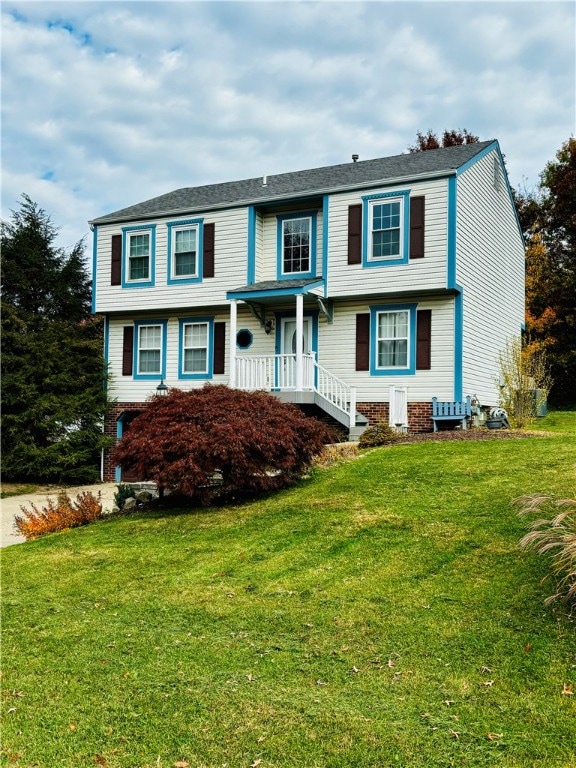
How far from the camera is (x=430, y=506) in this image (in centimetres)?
840

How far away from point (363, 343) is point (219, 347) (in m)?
4.28

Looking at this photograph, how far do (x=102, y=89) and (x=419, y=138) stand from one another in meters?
25.0

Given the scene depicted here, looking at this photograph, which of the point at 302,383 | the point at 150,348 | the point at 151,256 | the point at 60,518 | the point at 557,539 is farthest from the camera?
the point at 150,348

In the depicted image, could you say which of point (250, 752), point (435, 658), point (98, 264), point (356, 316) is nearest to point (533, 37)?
point (356, 316)

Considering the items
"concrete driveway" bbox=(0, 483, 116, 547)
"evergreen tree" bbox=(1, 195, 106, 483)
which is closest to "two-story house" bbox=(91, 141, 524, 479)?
"evergreen tree" bbox=(1, 195, 106, 483)

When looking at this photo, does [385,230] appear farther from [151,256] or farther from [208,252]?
[151,256]

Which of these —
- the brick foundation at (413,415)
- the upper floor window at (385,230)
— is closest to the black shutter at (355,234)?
the upper floor window at (385,230)

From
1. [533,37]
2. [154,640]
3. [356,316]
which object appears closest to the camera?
[154,640]

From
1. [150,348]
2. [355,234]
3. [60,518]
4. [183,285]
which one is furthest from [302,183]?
[60,518]

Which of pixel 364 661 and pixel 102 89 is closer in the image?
pixel 364 661

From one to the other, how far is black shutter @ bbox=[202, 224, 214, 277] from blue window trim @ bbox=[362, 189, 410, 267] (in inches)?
178

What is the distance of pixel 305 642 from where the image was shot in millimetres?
5273

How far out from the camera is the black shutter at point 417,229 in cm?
1634

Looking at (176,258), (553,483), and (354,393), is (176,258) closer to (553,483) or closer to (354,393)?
(354,393)
